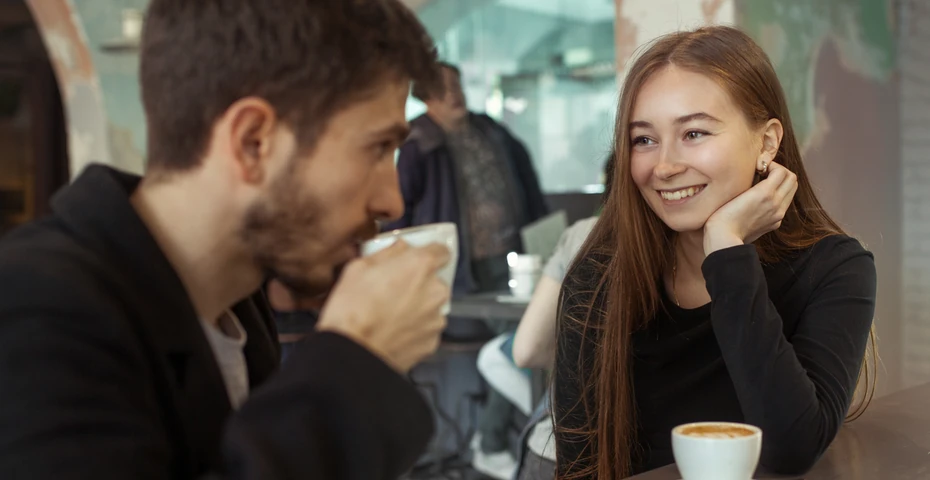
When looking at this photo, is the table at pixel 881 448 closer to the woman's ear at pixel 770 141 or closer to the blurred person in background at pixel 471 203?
the woman's ear at pixel 770 141

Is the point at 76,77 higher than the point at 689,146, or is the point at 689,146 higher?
the point at 76,77

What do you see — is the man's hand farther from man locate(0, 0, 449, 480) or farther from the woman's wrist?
the woman's wrist

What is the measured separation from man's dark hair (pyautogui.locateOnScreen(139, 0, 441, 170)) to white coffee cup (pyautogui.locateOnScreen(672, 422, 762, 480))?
488 mm

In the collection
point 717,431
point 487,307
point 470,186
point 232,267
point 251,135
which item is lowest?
point 487,307

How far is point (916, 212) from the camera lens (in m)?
3.69

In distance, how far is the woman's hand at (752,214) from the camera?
134 cm

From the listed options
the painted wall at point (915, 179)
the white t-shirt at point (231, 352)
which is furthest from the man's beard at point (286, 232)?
the painted wall at point (915, 179)

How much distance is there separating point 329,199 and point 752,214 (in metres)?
0.76

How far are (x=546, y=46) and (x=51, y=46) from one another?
122 inches

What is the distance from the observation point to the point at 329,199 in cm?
83

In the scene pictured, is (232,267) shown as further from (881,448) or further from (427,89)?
(881,448)

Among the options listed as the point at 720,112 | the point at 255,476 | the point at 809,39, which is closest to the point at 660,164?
the point at 720,112

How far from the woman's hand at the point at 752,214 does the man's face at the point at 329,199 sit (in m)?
0.62

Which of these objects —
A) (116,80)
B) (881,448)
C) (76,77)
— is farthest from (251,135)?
(76,77)
